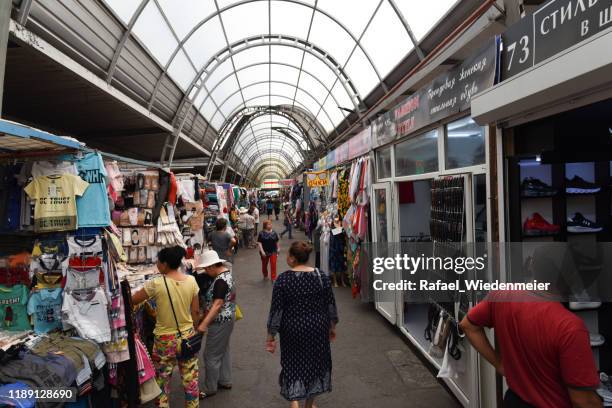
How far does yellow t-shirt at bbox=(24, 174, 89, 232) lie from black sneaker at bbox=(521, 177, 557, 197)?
376 centimetres

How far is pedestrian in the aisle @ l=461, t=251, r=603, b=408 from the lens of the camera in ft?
5.95

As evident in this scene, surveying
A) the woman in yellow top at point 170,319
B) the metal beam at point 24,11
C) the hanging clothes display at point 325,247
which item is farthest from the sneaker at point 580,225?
the metal beam at point 24,11

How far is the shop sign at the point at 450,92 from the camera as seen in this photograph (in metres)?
3.27

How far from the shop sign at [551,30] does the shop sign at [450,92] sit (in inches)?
8.1

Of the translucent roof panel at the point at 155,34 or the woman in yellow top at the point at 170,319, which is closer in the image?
the woman in yellow top at the point at 170,319

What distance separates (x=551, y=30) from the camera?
2.50 meters

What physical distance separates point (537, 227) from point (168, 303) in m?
3.19

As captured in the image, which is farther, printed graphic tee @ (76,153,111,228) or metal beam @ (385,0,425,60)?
metal beam @ (385,0,425,60)

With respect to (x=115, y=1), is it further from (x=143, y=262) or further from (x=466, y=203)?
(x=466, y=203)

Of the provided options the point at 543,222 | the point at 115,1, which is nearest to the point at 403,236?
the point at 543,222

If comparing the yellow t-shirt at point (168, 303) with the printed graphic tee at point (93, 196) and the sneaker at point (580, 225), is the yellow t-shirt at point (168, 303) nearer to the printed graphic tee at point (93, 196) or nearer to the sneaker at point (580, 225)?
Result: the printed graphic tee at point (93, 196)

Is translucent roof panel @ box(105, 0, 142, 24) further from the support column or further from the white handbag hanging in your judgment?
the white handbag hanging

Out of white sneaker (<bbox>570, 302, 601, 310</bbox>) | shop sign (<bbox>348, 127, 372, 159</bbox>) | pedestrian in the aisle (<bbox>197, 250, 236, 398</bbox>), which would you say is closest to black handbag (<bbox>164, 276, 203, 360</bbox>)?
pedestrian in the aisle (<bbox>197, 250, 236, 398</bbox>)

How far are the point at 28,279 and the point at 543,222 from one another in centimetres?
440
